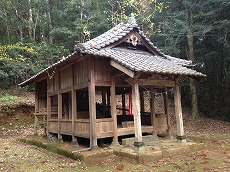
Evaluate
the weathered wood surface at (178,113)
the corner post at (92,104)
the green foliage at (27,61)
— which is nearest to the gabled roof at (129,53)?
the corner post at (92,104)

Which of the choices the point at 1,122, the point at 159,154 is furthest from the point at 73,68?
the point at 1,122

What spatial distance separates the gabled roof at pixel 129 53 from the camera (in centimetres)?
919

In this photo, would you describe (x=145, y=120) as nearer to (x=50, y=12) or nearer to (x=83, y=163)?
(x=83, y=163)

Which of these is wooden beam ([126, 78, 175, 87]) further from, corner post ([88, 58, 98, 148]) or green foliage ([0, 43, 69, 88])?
green foliage ([0, 43, 69, 88])

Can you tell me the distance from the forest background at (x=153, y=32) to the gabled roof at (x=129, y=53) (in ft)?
25.1

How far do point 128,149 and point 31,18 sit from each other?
74.9 ft

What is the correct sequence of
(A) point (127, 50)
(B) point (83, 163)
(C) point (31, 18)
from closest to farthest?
(B) point (83, 163) → (A) point (127, 50) → (C) point (31, 18)

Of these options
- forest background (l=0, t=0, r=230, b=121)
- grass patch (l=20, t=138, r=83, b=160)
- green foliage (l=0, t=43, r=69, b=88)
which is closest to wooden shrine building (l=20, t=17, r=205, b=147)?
grass patch (l=20, t=138, r=83, b=160)

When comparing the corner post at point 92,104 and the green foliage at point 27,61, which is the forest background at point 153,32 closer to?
the green foliage at point 27,61

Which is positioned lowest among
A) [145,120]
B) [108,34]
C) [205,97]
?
[145,120]

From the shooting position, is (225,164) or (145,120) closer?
(225,164)

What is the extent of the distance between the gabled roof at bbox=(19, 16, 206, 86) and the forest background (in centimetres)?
765

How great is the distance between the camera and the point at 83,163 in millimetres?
8867

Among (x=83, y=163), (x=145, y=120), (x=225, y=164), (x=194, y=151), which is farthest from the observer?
(x=145, y=120)
